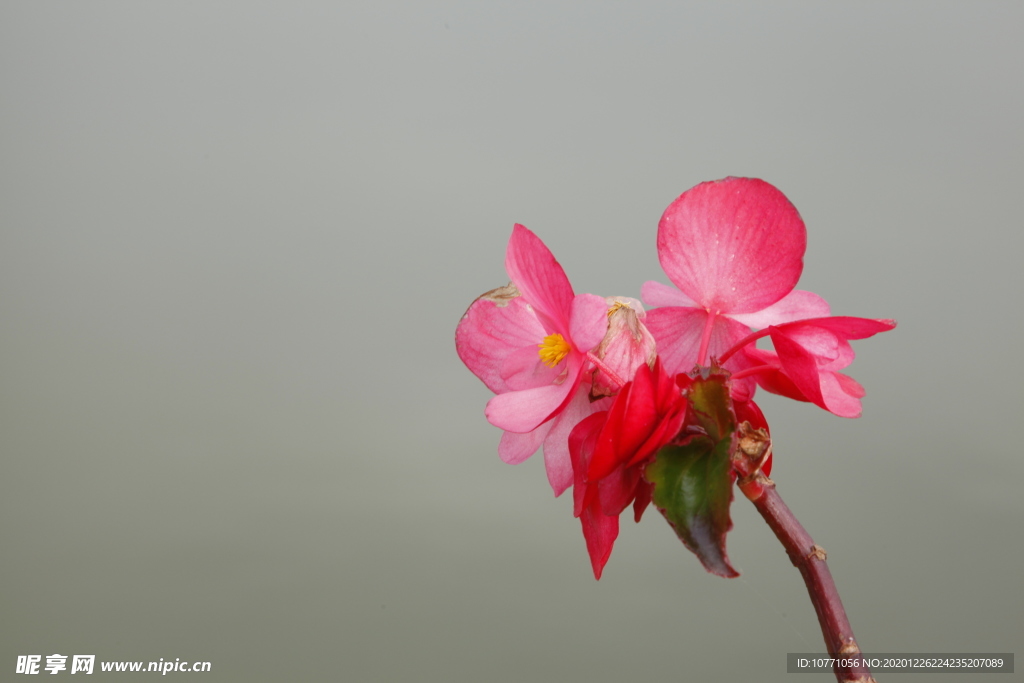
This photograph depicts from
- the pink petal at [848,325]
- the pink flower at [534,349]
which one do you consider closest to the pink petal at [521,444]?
the pink flower at [534,349]

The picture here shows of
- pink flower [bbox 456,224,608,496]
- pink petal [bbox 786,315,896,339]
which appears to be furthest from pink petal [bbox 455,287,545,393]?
pink petal [bbox 786,315,896,339]

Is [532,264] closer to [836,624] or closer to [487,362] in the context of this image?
[487,362]

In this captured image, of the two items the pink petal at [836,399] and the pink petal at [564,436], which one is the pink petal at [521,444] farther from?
the pink petal at [836,399]

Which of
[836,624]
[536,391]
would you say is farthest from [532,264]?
[836,624]

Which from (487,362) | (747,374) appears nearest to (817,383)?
(747,374)

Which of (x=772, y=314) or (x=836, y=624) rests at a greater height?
(x=772, y=314)

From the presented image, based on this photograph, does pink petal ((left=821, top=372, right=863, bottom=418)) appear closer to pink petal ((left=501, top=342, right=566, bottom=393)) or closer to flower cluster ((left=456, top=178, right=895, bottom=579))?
flower cluster ((left=456, top=178, right=895, bottom=579))
